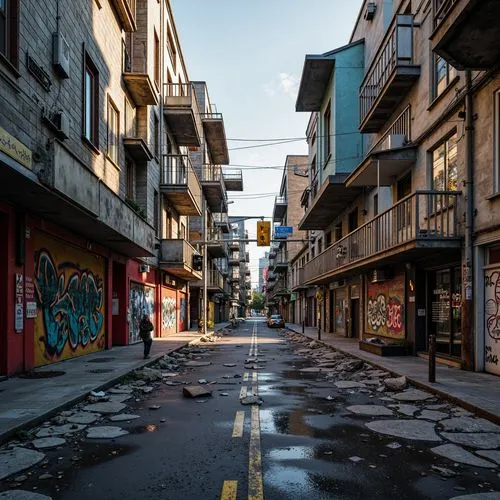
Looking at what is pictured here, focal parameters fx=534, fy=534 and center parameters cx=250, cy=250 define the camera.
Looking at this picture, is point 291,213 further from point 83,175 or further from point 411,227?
point 83,175

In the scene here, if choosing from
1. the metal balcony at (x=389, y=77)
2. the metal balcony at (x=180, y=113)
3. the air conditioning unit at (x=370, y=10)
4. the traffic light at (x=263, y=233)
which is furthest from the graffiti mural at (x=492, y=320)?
the metal balcony at (x=180, y=113)

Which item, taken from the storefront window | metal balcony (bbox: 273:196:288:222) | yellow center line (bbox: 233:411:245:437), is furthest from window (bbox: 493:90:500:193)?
metal balcony (bbox: 273:196:288:222)

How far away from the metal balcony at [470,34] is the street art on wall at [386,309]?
8.76 m

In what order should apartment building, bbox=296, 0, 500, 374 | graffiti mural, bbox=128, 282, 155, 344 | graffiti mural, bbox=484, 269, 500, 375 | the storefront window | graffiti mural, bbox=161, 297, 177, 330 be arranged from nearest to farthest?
graffiti mural, bbox=484, 269, 500, 375 < apartment building, bbox=296, 0, 500, 374 < the storefront window < graffiti mural, bbox=128, 282, 155, 344 < graffiti mural, bbox=161, 297, 177, 330

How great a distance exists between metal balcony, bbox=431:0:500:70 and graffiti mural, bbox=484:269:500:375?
4324mm

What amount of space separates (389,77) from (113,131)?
9224 millimetres

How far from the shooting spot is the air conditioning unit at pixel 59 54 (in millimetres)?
11805

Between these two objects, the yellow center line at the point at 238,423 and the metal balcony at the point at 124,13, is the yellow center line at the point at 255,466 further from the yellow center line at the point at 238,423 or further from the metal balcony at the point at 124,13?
the metal balcony at the point at 124,13

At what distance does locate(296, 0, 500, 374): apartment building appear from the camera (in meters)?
11.4

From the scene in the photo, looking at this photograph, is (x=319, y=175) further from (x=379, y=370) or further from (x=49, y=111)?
(x=49, y=111)

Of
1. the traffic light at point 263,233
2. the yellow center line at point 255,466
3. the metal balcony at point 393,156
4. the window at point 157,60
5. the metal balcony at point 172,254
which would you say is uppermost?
the window at point 157,60

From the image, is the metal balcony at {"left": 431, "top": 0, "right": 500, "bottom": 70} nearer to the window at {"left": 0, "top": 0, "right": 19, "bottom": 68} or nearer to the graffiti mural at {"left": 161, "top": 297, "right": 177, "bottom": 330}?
the window at {"left": 0, "top": 0, "right": 19, "bottom": 68}

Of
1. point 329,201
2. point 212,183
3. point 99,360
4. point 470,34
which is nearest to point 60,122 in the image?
point 99,360

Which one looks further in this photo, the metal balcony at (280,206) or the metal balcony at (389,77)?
the metal balcony at (280,206)
